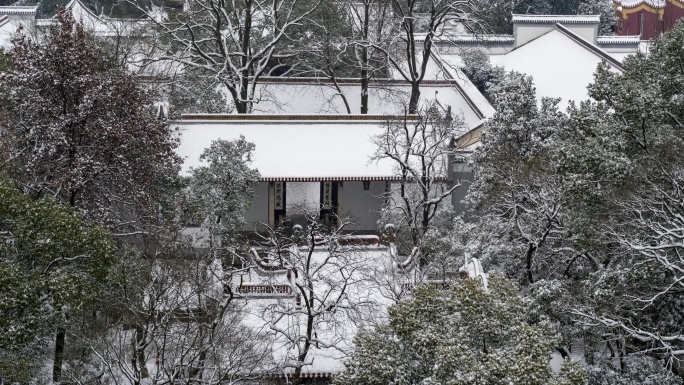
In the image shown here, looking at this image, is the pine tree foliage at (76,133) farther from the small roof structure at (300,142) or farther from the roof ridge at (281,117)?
the roof ridge at (281,117)

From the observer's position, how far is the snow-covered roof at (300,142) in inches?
1148

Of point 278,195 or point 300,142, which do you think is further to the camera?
point 300,142

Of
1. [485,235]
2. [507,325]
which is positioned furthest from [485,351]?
[485,235]

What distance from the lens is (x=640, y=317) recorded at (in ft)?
62.8

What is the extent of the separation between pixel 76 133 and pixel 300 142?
9849mm

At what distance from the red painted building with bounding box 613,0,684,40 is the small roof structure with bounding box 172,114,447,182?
28.0 meters

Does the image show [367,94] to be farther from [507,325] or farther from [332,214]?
[507,325]

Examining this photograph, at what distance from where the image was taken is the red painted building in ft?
176

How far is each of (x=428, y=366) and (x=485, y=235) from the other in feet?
24.2

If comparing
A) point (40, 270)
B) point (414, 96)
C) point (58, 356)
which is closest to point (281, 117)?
point (414, 96)

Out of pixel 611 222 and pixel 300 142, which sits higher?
pixel 300 142

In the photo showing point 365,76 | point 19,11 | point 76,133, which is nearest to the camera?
point 76,133

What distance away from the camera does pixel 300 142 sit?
98.5 ft

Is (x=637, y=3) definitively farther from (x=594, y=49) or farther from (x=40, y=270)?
(x=40, y=270)
